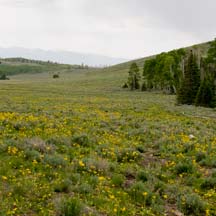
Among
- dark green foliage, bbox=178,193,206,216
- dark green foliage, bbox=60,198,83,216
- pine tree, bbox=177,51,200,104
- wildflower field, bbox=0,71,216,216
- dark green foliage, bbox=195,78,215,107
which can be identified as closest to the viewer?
dark green foliage, bbox=60,198,83,216

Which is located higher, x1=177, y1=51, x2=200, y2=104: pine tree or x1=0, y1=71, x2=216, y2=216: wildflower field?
x1=177, y1=51, x2=200, y2=104: pine tree

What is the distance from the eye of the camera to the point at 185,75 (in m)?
44.9

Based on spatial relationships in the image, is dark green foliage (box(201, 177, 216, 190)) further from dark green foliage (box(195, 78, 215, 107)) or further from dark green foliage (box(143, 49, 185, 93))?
dark green foliage (box(143, 49, 185, 93))

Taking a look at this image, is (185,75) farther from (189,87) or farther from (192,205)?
(192,205)

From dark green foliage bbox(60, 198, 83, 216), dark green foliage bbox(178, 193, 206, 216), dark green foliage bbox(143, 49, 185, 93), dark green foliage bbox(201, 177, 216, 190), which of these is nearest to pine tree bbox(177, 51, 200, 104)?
dark green foliage bbox(143, 49, 185, 93)

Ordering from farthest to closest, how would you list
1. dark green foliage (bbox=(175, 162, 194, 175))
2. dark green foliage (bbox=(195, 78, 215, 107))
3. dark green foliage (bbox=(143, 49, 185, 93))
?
1. dark green foliage (bbox=(143, 49, 185, 93))
2. dark green foliage (bbox=(195, 78, 215, 107))
3. dark green foliage (bbox=(175, 162, 194, 175))

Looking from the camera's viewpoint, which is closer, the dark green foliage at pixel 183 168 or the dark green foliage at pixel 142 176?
the dark green foliage at pixel 142 176

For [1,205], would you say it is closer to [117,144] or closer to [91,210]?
[91,210]

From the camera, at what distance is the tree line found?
39562 millimetres

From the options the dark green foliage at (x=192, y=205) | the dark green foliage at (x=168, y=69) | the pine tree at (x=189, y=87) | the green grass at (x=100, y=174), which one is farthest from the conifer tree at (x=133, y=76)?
the dark green foliage at (x=192, y=205)

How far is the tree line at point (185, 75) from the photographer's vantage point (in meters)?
39.6

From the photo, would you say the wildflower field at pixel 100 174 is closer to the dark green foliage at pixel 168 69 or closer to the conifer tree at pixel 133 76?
the dark green foliage at pixel 168 69

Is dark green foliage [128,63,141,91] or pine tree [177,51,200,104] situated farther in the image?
dark green foliage [128,63,141,91]

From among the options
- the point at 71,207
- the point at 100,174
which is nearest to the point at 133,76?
the point at 100,174
